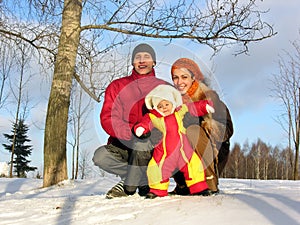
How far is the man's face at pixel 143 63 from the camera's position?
11.8 ft

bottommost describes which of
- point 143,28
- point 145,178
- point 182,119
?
point 145,178

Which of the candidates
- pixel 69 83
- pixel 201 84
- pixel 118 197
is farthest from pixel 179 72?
pixel 69 83

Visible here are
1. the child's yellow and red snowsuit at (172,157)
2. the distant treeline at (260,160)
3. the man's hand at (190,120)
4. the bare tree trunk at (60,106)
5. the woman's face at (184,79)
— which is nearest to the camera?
the child's yellow and red snowsuit at (172,157)

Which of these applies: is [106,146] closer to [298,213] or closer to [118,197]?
[118,197]

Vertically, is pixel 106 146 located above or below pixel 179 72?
below

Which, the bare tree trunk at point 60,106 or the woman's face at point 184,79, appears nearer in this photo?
the woman's face at point 184,79

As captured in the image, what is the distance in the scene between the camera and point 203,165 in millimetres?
3094

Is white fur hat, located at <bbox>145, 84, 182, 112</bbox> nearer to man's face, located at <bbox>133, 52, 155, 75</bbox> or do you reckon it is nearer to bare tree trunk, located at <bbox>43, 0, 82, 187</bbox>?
man's face, located at <bbox>133, 52, 155, 75</bbox>

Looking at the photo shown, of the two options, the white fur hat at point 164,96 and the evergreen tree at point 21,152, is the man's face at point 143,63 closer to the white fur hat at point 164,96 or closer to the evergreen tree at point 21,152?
→ the white fur hat at point 164,96


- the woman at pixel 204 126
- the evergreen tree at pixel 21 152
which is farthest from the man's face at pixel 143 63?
the evergreen tree at pixel 21 152

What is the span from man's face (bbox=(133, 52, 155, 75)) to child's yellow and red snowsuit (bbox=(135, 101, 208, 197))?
24.3 inches

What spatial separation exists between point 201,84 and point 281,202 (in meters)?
1.22

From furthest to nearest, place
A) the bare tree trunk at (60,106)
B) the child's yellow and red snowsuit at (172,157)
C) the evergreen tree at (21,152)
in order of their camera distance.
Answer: the evergreen tree at (21,152) < the bare tree trunk at (60,106) < the child's yellow and red snowsuit at (172,157)

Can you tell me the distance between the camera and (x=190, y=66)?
3.36 m
